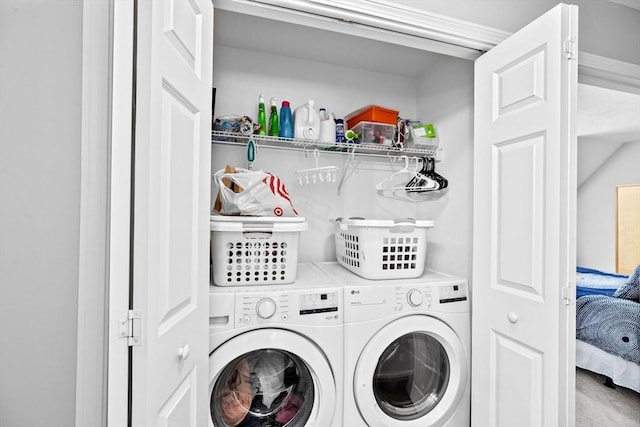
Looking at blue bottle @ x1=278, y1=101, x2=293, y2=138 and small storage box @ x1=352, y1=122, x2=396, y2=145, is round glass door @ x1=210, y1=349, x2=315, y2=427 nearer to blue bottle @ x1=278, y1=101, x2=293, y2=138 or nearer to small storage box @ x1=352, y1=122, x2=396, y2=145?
blue bottle @ x1=278, y1=101, x2=293, y2=138

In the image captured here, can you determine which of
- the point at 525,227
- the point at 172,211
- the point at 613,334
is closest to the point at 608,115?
the point at 613,334

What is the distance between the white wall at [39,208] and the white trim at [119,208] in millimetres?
101

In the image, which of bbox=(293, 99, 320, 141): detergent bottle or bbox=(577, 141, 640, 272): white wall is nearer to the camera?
bbox=(293, 99, 320, 141): detergent bottle

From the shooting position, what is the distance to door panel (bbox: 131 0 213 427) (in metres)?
0.77

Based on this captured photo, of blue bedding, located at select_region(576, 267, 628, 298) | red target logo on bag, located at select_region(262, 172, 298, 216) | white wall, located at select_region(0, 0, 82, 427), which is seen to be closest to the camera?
white wall, located at select_region(0, 0, 82, 427)

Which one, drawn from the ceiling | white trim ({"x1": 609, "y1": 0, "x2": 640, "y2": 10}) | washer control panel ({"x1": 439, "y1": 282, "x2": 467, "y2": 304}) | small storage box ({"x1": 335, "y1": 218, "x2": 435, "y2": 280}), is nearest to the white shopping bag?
small storage box ({"x1": 335, "y1": 218, "x2": 435, "y2": 280})

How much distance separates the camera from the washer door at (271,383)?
4.54 ft

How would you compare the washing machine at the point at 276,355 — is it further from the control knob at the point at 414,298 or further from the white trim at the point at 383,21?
the white trim at the point at 383,21

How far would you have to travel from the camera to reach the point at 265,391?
152 cm

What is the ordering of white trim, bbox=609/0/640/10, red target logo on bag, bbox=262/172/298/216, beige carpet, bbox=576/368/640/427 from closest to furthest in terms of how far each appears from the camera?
red target logo on bag, bbox=262/172/298/216 → white trim, bbox=609/0/640/10 → beige carpet, bbox=576/368/640/427

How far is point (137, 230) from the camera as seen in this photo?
77 cm

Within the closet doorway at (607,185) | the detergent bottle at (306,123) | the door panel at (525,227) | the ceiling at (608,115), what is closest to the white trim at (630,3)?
the ceiling at (608,115)

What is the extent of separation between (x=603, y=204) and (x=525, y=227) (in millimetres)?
3107

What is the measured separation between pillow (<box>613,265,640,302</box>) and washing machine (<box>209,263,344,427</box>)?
106 inches
